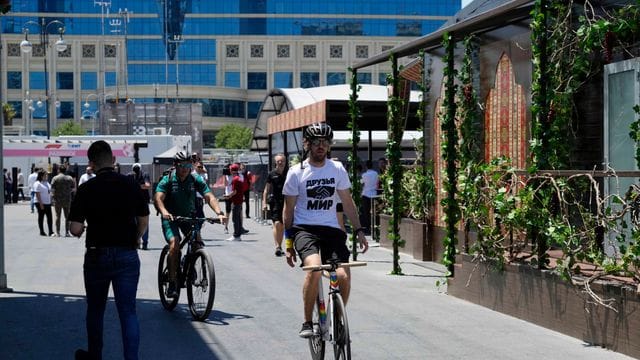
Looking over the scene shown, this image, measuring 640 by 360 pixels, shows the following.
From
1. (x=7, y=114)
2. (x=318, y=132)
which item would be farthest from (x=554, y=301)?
(x=7, y=114)

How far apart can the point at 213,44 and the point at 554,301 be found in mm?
109634

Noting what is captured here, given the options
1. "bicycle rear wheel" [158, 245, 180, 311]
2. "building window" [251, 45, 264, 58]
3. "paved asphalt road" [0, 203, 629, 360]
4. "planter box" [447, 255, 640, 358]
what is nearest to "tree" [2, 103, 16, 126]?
"building window" [251, 45, 264, 58]

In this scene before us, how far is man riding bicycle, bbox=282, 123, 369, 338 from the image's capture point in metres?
8.12

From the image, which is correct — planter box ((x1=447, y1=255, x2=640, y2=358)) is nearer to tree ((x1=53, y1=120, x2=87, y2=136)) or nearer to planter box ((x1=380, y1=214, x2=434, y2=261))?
planter box ((x1=380, y1=214, x2=434, y2=261))

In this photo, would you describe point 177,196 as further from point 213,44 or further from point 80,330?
point 213,44

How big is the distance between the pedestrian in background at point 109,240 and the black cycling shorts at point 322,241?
1.26 meters

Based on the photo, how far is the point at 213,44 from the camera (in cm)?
11744

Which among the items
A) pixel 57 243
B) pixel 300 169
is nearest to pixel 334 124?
pixel 57 243

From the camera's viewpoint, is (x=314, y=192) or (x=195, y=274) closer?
(x=314, y=192)

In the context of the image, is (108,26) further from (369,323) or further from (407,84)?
(369,323)

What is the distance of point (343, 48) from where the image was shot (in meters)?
116

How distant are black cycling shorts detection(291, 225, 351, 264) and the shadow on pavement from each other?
128 cm

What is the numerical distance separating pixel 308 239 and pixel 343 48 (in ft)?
359

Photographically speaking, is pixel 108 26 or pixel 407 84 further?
pixel 108 26
